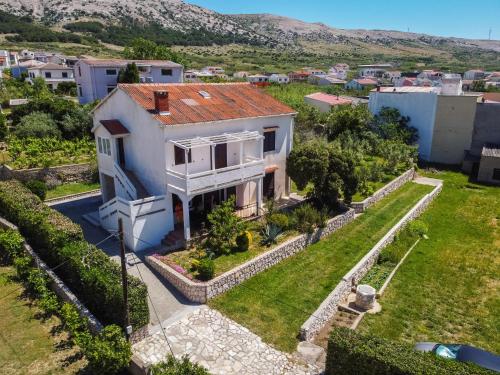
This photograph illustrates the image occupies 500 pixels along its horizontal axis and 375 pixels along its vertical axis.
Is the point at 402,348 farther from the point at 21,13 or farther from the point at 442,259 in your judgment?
the point at 21,13

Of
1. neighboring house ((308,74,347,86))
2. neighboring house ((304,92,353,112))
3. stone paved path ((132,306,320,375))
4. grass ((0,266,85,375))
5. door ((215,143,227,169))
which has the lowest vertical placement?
stone paved path ((132,306,320,375))

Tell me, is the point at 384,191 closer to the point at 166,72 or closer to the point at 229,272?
the point at 229,272

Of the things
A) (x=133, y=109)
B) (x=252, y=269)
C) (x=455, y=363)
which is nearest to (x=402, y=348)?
(x=455, y=363)

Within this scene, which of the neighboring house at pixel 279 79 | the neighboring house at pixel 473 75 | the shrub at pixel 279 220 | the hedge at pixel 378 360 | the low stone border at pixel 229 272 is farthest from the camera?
the neighboring house at pixel 473 75

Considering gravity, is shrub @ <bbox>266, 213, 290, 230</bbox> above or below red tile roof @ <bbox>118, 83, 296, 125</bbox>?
below

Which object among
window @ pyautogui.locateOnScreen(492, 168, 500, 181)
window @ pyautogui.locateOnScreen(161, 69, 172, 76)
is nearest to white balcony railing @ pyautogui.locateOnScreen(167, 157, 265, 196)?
window @ pyautogui.locateOnScreen(492, 168, 500, 181)

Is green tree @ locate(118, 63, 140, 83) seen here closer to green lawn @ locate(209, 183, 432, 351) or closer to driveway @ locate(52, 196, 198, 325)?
driveway @ locate(52, 196, 198, 325)

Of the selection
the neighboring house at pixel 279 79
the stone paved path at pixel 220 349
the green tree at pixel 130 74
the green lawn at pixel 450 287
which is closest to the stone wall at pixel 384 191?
the green lawn at pixel 450 287

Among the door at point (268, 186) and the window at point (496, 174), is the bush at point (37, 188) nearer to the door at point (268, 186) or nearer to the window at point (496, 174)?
the door at point (268, 186)
